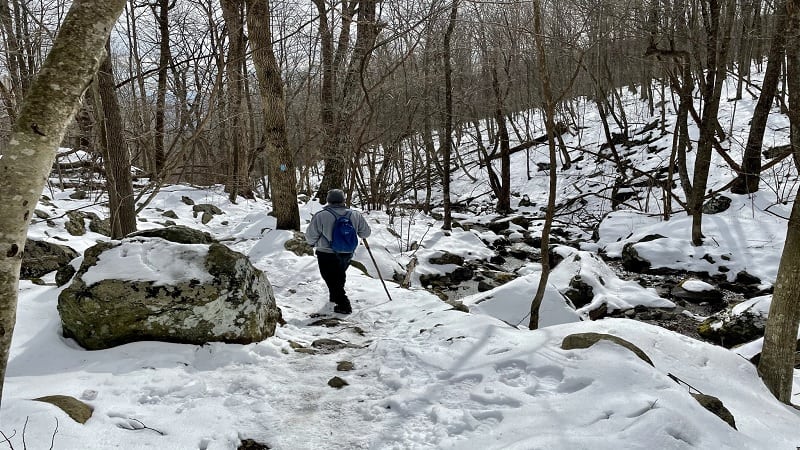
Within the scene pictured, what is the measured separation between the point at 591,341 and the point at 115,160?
20.3 ft

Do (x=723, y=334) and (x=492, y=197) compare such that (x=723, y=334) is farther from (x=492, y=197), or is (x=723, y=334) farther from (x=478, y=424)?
(x=492, y=197)

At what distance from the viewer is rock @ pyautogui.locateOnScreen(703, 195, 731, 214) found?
39.3 ft

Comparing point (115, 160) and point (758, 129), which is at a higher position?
point (115, 160)

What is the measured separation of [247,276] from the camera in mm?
4605

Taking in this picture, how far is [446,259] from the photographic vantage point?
1123 centimetres

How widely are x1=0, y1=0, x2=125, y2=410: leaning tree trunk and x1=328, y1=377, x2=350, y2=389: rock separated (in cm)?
228

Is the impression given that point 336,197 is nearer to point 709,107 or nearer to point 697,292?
point 697,292

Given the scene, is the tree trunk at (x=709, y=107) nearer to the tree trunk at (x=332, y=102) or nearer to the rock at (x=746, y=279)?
the rock at (x=746, y=279)

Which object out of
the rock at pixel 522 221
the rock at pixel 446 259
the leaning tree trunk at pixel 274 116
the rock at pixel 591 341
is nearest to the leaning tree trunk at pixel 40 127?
the rock at pixel 591 341

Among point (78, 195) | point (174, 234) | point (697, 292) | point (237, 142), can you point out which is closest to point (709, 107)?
point (697, 292)

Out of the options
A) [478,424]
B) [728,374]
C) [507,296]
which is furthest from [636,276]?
[478,424]

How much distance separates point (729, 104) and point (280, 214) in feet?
65.6

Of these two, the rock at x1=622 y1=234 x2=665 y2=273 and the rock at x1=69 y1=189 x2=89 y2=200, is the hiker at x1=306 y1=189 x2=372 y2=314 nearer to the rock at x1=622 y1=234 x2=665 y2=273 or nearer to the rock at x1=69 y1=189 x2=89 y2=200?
the rock at x1=622 y1=234 x2=665 y2=273

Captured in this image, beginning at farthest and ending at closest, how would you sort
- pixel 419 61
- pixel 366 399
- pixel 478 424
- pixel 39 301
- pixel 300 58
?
pixel 419 61
pixel 300 58
pixel 39 301
pixel 366 399
pixel 478 424
